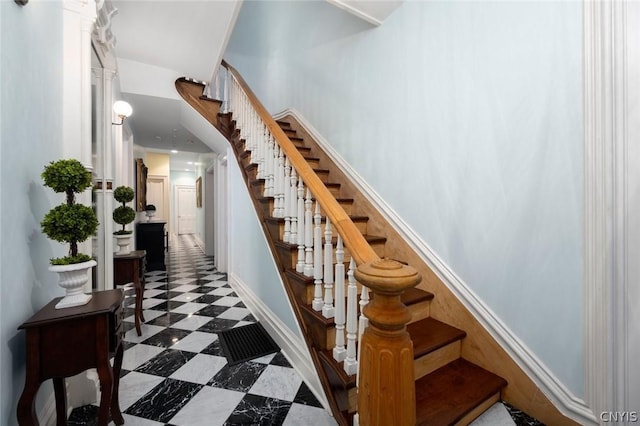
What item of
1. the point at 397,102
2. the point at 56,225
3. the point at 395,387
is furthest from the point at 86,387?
the point at 397,102

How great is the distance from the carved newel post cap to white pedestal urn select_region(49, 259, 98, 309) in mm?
1160

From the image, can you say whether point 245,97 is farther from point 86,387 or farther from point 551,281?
point 551,281

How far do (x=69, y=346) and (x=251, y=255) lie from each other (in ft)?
6.00

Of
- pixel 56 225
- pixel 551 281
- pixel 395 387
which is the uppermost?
pixel 56 225

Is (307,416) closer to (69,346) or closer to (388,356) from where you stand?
(388,356)

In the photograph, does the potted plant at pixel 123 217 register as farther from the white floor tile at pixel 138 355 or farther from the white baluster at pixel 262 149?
the white baluster at pixel 262 149

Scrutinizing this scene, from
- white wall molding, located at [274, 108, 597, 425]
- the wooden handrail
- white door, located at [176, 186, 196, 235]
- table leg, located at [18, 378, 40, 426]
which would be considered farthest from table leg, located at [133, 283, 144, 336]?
white door, located at [176, 186, 196, 235]

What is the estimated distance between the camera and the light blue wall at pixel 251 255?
84.5 inches

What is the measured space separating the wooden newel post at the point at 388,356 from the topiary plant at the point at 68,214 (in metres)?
1.21

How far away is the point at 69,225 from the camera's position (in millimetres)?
1111

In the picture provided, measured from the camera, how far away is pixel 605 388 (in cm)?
109

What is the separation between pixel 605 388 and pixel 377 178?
1678 mm

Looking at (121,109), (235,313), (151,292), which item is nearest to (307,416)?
(235,313)

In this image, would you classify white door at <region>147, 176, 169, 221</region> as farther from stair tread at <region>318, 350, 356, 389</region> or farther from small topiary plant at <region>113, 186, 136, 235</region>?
stair tread at <region>318, 350, 356, 389</region>
